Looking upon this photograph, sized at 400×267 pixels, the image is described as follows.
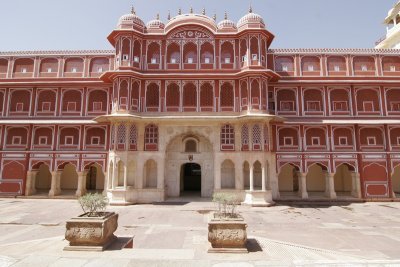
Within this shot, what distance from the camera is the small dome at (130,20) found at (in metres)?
22.0

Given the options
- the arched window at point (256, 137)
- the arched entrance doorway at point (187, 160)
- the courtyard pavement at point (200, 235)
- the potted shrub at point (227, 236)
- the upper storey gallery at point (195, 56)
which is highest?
the upper storey gallery at point (195, 56)

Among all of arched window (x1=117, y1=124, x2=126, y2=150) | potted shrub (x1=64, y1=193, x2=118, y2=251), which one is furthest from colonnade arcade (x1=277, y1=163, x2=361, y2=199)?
potted shrub (x1=64, y1=193, x2=118, y2=251)

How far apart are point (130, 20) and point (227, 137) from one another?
13.1 m

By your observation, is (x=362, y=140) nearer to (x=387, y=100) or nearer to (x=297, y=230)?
(x=387, y=100)

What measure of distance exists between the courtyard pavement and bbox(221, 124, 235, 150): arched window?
188 inches

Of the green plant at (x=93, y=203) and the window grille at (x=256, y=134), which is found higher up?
the window grille at (x=256, y=134)

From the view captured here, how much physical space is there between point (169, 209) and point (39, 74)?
18.2 m

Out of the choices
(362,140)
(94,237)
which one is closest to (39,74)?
(94,237)

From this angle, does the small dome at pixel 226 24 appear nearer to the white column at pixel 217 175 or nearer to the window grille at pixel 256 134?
the window grille at pixel 256 134

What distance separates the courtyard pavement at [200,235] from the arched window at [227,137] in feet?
15.7

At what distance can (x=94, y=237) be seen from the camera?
7.59 meters

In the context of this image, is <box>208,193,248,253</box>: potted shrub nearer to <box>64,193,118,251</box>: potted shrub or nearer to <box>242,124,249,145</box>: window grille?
<box>64,193,118,251</box>: potted shrub

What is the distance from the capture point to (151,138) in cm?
2130

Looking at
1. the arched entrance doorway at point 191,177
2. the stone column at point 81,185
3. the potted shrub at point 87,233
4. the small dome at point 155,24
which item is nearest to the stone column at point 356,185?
the arched entrance doorway at point 191,177
